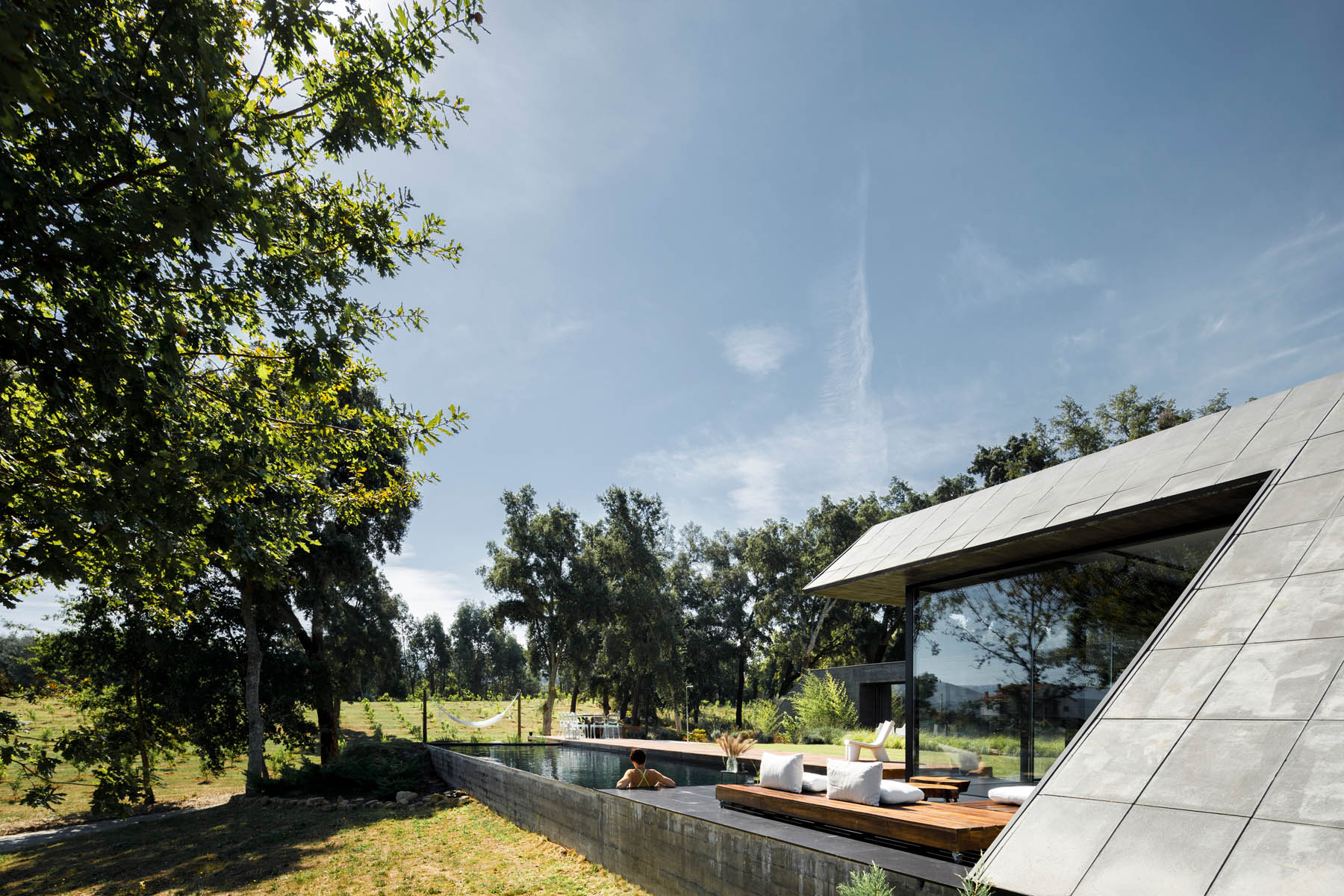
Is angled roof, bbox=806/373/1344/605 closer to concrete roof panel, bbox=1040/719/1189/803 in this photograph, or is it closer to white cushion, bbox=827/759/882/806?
concrete roof panel, bbox=1040/719/1189/803

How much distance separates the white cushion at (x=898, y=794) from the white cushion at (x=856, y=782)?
48 mm

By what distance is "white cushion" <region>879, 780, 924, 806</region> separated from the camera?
5996mm

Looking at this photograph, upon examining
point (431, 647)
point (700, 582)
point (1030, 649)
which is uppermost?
point (700, 582)

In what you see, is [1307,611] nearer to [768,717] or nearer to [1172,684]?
[1172,684]

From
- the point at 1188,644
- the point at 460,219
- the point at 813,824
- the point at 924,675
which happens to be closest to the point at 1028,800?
the point at 1188,644

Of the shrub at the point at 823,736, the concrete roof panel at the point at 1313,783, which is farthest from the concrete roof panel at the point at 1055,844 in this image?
the shrub at the point at 823,736

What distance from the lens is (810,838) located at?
5.73 meters

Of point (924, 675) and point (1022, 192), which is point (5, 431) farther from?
point (1022, 192)

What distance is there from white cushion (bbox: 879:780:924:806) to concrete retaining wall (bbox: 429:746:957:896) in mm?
1086

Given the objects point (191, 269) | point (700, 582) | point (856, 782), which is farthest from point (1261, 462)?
point (700, 582)

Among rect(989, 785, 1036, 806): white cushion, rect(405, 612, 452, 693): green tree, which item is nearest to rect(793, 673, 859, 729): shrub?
rect(989, 785, 1036, 806): white cushion

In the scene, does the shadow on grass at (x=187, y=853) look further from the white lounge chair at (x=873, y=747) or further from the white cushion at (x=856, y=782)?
the white lounge chair at (x=873, y=747)

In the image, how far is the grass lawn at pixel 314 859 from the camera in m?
8.35

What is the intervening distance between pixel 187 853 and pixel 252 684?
7.72 meters
